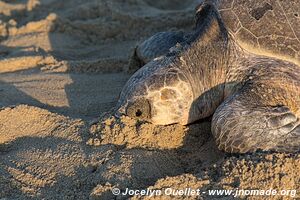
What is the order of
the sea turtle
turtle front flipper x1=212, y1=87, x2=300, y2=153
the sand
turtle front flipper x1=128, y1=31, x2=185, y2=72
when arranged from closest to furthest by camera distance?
the sand → turtle front flipper x1=212, y1=87, x2=300, y2=153 → the sea turtle → turtle front flipper x1=128, y1=31, x2=185, y2=72

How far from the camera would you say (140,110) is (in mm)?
2820

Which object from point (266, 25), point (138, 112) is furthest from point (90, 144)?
point (266, 25)

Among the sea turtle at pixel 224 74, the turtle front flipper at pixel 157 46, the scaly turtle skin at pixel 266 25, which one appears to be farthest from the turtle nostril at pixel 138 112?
the turtle front flipper at pixel 157 46

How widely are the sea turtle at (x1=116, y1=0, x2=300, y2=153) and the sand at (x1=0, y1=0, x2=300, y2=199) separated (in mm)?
133

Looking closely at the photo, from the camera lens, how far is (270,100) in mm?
2670

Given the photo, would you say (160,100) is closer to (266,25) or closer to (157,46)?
(266,25)

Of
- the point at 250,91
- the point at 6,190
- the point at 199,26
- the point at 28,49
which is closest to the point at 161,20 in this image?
the point at 28,49

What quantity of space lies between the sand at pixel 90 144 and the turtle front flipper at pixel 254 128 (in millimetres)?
74

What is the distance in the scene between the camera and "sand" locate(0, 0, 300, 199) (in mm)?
2230

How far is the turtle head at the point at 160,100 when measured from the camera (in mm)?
2805

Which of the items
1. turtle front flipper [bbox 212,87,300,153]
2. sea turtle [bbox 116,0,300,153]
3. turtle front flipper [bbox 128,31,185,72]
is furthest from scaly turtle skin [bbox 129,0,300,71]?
turtle front flipper [bbox 128,31,185,72]

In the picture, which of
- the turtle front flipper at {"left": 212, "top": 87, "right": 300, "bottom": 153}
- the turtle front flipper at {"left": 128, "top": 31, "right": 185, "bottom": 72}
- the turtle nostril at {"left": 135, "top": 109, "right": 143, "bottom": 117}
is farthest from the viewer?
the turtle front flipper at {"left": 128, "top": 31, "right": 185, "bottom": 72}

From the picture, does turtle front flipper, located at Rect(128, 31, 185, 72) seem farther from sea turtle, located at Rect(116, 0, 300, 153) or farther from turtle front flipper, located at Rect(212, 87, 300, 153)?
turtle front flipper, located at Rect(212, 87, 300, 153)

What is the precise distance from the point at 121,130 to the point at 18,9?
3504 millimetres
